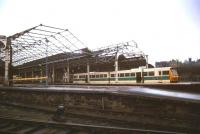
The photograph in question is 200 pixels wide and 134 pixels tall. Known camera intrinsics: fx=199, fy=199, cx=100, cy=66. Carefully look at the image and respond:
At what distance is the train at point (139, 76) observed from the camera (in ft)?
83.8

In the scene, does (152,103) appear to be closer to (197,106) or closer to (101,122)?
(197,106)

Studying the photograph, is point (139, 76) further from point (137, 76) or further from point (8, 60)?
point (8, 60)

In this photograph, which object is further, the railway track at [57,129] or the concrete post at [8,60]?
the concrete post at [8,60]

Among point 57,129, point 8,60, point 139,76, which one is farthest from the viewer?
point 139,76

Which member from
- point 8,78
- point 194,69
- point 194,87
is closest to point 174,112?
point 194,87

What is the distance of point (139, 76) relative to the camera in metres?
27.9

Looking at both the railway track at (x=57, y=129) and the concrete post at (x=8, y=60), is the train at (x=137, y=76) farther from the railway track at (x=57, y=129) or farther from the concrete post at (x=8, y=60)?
the railway track at (x=57, y=129)

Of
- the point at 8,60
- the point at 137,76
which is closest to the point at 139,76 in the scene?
the point at 137,76

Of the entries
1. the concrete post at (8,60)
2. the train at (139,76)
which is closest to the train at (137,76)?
the train at (139,76)

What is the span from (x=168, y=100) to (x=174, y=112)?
496mm

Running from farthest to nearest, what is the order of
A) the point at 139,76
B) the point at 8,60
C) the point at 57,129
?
the point at 139,76, the point at 8,60, the point at 57,129

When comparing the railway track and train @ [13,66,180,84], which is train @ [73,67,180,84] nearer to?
train @ [13,66,180,84]

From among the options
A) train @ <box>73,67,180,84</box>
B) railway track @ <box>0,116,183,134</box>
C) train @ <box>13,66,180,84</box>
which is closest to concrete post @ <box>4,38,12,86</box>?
train @ <box>13,66,180,84</box>

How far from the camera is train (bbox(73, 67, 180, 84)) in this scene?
25.6m
